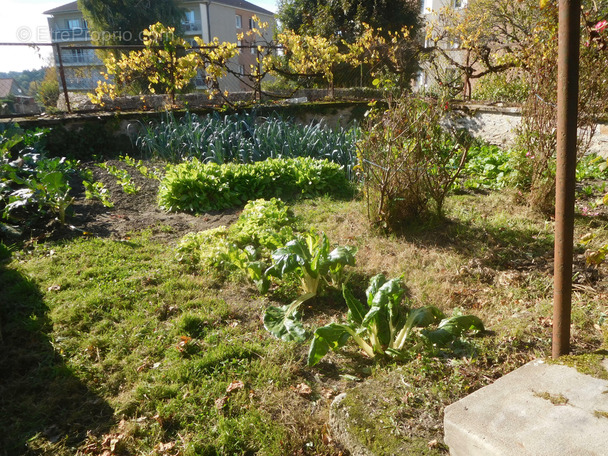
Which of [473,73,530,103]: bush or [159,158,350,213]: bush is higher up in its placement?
[473,73,530,103]: bush

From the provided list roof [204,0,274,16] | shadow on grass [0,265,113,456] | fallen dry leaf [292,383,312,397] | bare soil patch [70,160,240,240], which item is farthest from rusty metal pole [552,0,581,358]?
roof [204,0,274,16]

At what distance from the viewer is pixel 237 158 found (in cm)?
732

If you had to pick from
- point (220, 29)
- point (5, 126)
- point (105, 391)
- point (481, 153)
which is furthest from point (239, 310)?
point (220, 29)

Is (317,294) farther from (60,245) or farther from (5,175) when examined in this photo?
(5,175)

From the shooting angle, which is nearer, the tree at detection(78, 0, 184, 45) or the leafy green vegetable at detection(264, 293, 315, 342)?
the leafy green vegetable at detection(264, 293, 315, 342)

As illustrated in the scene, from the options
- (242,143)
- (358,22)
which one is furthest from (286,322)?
(358,22)

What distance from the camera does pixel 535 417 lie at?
179cm

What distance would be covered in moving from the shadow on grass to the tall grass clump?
4187mm

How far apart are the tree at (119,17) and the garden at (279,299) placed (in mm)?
24027

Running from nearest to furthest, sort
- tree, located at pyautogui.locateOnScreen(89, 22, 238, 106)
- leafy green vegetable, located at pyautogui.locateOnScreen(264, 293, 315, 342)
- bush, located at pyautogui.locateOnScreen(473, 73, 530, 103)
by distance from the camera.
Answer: leafy green vegetable, located at pyautogui.locateOnScreen(264, 293, 315, 342) < bush, located at pyautogui.locateOnScreen(473, 73, 530, 103) < tree, located at pyautogui.locateOnScreen(89, 22, 238, 106)

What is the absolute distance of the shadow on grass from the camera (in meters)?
2.39

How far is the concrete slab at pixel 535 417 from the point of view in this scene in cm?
165

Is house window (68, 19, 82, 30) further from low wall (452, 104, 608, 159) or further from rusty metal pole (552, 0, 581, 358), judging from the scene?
rusty metal pole (552, 0, 581, 358)

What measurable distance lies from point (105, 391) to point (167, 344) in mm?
494
